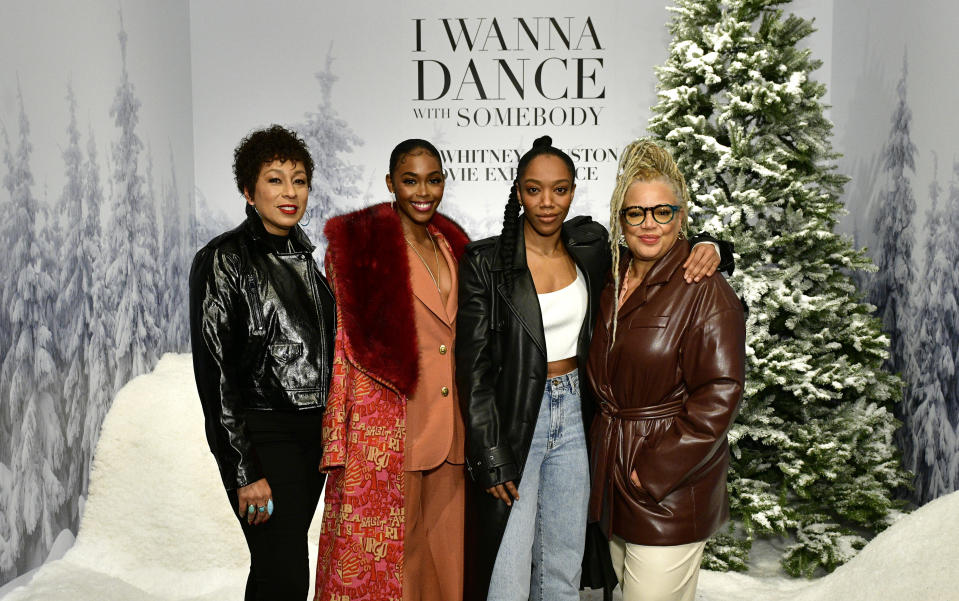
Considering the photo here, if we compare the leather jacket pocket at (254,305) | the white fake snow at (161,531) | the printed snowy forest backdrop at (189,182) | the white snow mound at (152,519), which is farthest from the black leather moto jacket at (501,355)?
the white snow mound at (152,519)

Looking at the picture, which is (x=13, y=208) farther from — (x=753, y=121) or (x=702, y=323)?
(x=753, y=121)

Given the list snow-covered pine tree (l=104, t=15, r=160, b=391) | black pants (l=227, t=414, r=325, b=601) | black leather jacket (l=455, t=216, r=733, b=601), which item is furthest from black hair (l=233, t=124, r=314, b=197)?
snow-covered pine tree (l=104, t=15, r=160, b=391)

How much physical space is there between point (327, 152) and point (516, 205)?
3345mm

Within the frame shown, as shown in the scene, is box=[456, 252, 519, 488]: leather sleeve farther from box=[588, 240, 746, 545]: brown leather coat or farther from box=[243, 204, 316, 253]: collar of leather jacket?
box=[243, 204, 316, 253]: collar of leather jacket

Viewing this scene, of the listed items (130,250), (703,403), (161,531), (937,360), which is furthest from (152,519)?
(937,360)

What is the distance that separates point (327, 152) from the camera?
18.0 feet

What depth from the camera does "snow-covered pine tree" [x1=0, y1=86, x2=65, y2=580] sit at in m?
3.52

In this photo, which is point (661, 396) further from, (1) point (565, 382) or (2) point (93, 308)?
(2) point (93, 308)

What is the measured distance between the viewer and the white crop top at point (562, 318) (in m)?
2.35

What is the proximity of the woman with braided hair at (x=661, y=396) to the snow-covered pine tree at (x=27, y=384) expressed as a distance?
2820mm

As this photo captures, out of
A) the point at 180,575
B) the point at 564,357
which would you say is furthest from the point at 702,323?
the point at 180,575

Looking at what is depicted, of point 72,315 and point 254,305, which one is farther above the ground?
point 254,305

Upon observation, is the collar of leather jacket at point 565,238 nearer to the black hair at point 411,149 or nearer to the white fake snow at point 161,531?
the black hair at point 411,149

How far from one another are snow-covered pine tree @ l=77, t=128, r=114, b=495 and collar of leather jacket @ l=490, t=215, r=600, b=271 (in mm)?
2832
